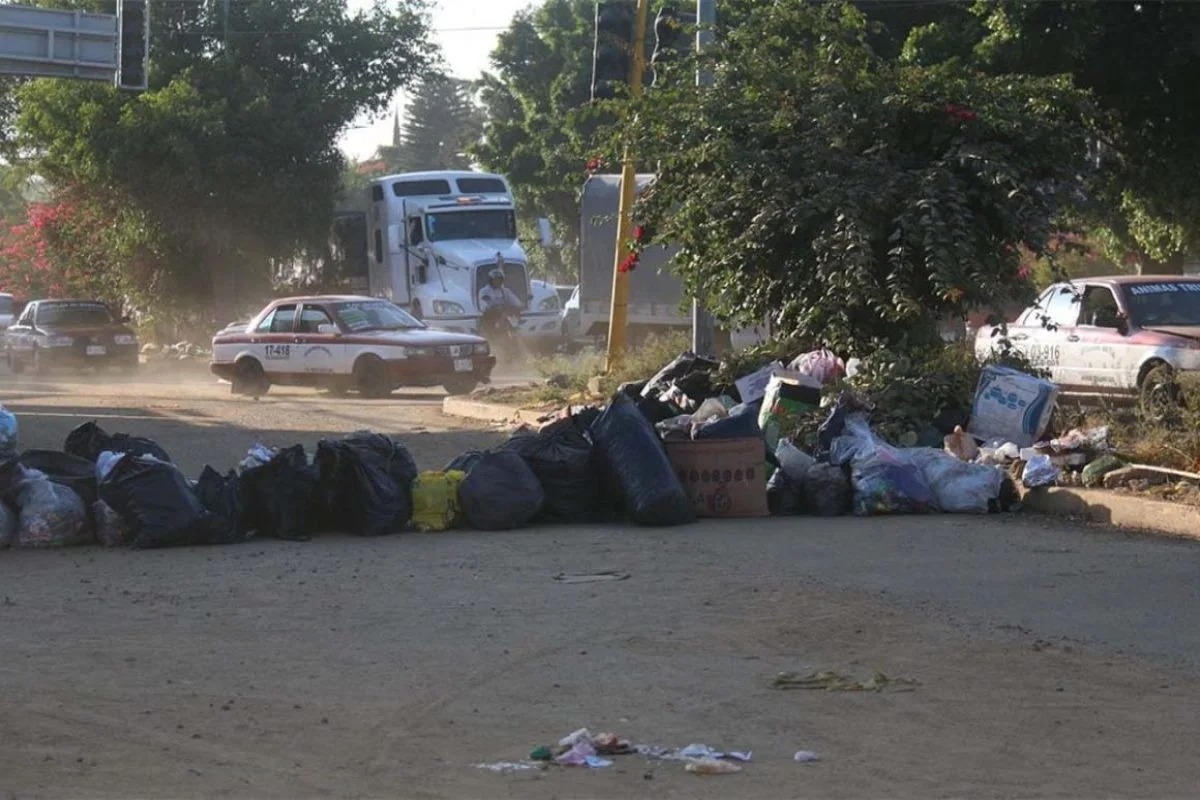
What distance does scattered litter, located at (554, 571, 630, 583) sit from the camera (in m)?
9.66

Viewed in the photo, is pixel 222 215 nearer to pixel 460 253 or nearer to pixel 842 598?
pixel 460 253

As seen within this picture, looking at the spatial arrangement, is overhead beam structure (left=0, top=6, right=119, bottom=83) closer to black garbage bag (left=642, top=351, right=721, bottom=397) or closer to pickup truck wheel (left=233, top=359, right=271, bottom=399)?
pickup truck wheel (left=233, top=359, right=271, bottom=399)

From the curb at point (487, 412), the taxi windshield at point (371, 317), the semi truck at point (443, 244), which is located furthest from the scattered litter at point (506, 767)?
the semi truck at point (443, 244)

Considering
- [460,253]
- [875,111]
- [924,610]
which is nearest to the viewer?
[924,610]

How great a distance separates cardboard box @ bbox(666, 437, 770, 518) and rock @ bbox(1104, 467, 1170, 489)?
242cm

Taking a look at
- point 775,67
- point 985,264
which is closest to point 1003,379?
point 985,264

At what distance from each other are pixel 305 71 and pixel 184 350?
308 inches

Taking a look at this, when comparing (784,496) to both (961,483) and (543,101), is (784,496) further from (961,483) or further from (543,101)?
(543,101)

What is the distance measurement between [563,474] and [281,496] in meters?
1.93

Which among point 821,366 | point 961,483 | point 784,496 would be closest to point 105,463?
point 784,496

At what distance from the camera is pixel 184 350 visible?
4100 cm

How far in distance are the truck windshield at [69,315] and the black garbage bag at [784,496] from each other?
83.2 ft

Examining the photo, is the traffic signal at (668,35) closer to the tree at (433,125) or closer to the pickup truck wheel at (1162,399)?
the pickup truck wheel at (1162,399)

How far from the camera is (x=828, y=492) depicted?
40.4ft
